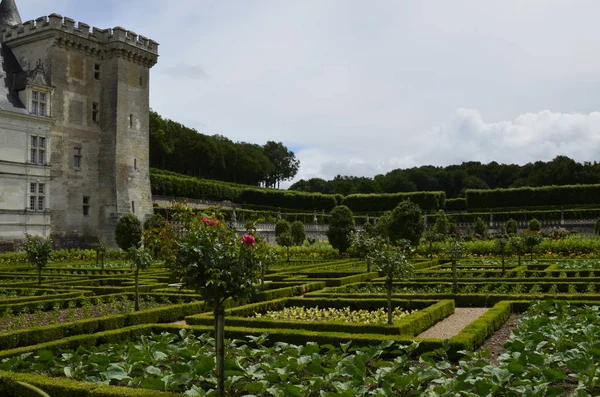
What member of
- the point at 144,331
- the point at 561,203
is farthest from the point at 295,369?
the point at 561,203

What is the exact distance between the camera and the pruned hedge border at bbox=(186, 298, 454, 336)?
906 cm

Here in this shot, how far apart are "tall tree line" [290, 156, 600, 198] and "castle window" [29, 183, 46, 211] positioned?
51.9m

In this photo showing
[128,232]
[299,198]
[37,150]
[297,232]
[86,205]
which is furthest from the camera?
[299,198]

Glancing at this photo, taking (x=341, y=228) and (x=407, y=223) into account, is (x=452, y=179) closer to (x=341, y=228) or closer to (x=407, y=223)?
(x=341, y=228)

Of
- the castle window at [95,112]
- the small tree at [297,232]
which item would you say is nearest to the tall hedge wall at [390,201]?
the small tree at [297,232]

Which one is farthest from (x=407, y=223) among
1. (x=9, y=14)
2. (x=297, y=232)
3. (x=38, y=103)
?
(x=9, y=14)

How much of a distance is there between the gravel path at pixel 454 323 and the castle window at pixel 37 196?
953 inches

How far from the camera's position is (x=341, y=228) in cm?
2927

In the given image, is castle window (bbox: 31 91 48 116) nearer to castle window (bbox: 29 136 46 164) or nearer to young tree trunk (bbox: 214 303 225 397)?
castle window (bbox: 29 136 46 164)

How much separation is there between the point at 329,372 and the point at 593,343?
9.99ft

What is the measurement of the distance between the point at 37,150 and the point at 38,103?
2422mm

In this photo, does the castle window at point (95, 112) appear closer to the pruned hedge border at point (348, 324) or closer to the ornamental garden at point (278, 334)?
the ornamental garden at point (278, 334)

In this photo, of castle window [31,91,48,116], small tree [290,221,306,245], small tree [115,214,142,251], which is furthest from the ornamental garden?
small tree [290,221,306,245]

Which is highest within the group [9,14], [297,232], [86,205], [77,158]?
[9,14]
